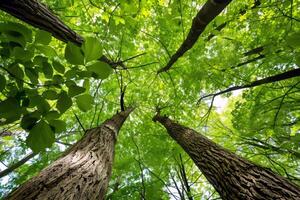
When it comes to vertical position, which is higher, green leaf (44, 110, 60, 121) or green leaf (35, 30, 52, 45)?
green leaf (35, 30, 52, 45)

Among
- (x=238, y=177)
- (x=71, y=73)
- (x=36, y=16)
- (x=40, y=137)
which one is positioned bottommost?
(x=40, y=137)

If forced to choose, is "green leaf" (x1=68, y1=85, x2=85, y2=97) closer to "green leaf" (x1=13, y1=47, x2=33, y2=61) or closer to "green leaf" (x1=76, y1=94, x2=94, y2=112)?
"green leaf" (x1=76, y1=94, x2=94, y2=112)

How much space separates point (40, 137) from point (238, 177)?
7.01ft

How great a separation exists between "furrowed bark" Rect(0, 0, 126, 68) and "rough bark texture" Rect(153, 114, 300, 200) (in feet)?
6.89

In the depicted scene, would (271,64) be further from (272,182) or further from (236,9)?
(272,182)

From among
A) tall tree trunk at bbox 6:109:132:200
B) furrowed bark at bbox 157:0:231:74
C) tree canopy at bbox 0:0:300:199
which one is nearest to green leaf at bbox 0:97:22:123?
tree canopy at bbox 0:0:300:199

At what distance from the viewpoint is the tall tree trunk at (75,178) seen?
59.0 inches

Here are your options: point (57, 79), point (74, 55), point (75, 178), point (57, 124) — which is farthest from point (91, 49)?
point (75, 178)

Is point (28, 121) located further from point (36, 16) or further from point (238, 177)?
point (238, 177)

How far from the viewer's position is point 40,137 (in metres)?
0.83

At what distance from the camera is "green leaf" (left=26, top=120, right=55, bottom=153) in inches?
32.3

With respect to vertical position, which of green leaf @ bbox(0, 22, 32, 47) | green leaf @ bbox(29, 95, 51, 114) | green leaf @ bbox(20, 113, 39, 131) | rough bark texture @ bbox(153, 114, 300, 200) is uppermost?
rough bark texture @ bbox(153, 114, 300, 200)

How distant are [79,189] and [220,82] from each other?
4002 millimetres

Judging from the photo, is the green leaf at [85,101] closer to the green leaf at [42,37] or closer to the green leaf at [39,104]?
the green leaf at [39,104]
